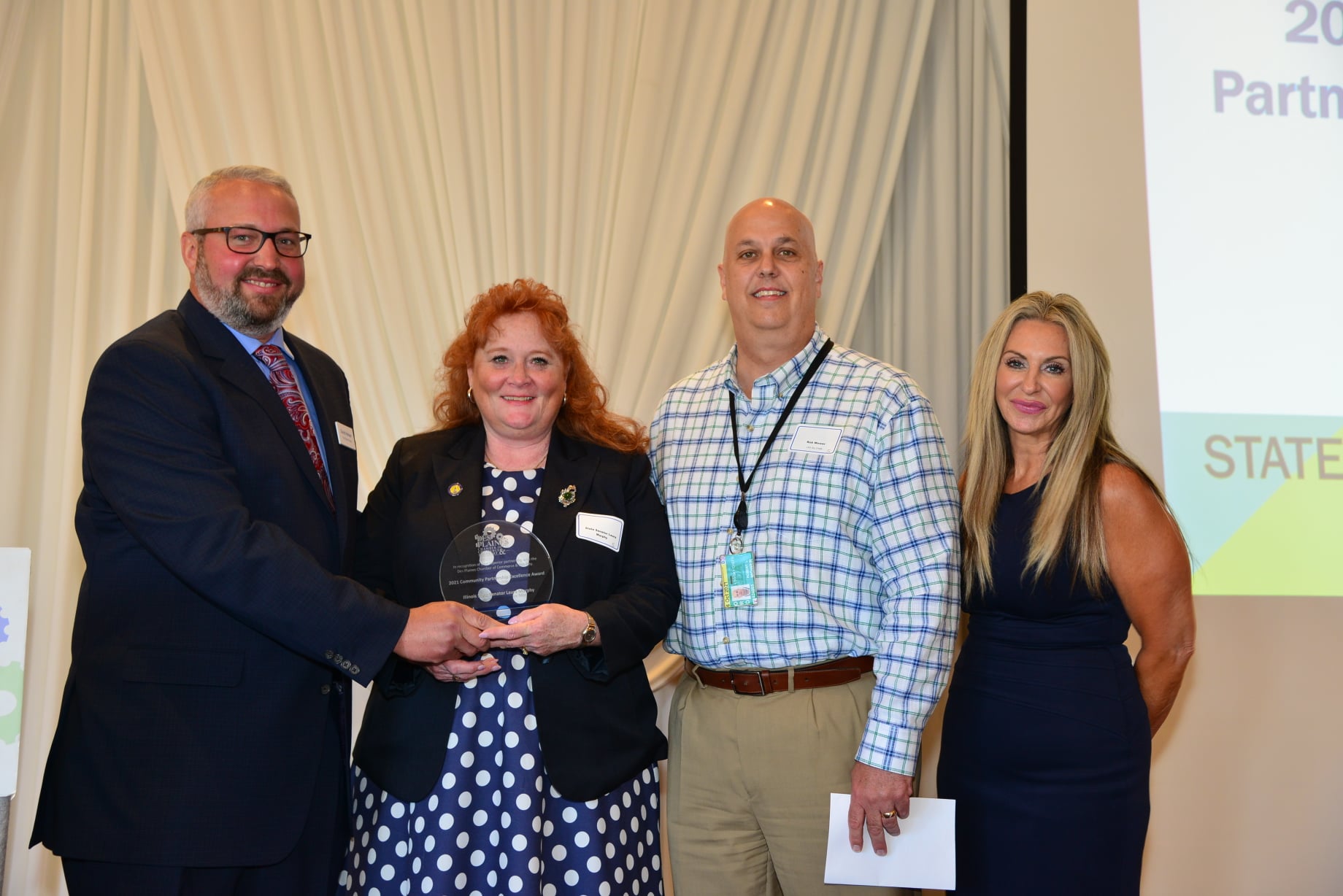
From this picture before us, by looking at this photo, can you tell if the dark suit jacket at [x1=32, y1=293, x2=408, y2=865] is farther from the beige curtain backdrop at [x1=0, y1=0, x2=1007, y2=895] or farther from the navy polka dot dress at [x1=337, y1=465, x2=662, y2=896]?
the beige curtain backdrop at [x1=0, y1=0, x2=1007, y2=895]

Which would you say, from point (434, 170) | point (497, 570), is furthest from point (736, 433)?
point (434, 170)

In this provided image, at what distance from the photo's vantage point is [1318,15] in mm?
3785

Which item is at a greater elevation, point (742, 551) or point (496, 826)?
point (742, 551)

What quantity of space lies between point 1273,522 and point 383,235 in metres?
3.31

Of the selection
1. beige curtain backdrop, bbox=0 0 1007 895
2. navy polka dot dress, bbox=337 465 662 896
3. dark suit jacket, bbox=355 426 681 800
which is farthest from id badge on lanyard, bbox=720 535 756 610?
beige curtain backdrop, bbox=0 0 1007 895

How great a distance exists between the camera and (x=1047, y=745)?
243 centimetres

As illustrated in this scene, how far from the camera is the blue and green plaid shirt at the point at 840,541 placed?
2.42 metres

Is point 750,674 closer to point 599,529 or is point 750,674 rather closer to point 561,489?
point 599,529

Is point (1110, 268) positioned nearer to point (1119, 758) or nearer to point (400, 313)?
point (1119, 758)

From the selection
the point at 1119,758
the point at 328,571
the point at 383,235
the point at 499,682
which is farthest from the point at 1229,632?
the point at 383,235

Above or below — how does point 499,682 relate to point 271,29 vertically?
below

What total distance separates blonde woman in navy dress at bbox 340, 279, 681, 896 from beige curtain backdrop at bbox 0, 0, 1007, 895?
1.35 m

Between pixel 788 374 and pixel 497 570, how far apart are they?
35.9 inches

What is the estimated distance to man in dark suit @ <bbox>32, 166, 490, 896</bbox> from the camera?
2.06m
